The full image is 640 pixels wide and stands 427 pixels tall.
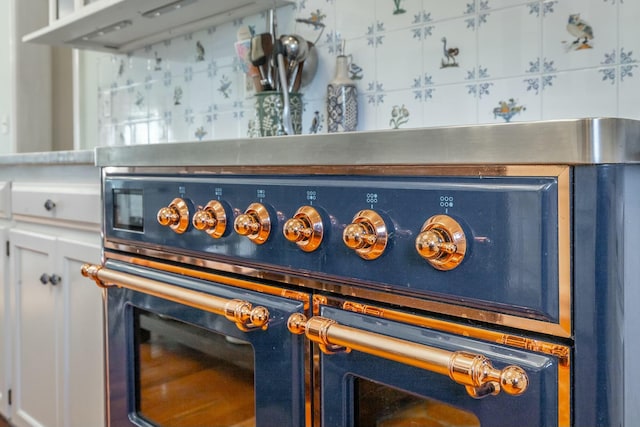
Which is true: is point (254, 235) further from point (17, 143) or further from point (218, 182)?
point (17, 143)

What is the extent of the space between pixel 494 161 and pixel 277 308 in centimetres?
36

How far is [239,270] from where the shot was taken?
90cm

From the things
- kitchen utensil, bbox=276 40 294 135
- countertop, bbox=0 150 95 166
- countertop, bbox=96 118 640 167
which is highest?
kitchen utensil, bbox=276 40 294 135

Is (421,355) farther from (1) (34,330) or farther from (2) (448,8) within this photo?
(1) (34,330)

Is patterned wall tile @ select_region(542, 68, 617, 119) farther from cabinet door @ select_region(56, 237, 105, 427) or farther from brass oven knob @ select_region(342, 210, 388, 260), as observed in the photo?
cabinet door @ select_region(56, 237, 105, 427)

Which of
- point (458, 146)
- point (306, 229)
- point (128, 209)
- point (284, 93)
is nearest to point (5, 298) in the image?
point (128, 209)

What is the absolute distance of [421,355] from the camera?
64 cm

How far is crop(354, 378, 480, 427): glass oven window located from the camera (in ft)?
2.19

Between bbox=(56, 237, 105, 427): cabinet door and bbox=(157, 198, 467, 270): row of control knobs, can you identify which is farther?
bbox=(56, 237, 105, 427): cabinet door

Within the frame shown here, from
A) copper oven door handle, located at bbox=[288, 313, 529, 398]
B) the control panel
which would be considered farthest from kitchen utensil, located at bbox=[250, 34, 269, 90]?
copper oven door handle, located at bbox=[288, 313, 529, 398]

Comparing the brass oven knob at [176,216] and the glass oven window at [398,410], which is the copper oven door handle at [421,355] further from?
the brass oven knob at [176,216]

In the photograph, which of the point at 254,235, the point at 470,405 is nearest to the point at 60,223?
the point at 254,235

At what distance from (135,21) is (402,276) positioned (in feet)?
4.92

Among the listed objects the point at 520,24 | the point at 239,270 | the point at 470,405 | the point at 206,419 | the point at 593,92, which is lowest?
the point at 206,419
